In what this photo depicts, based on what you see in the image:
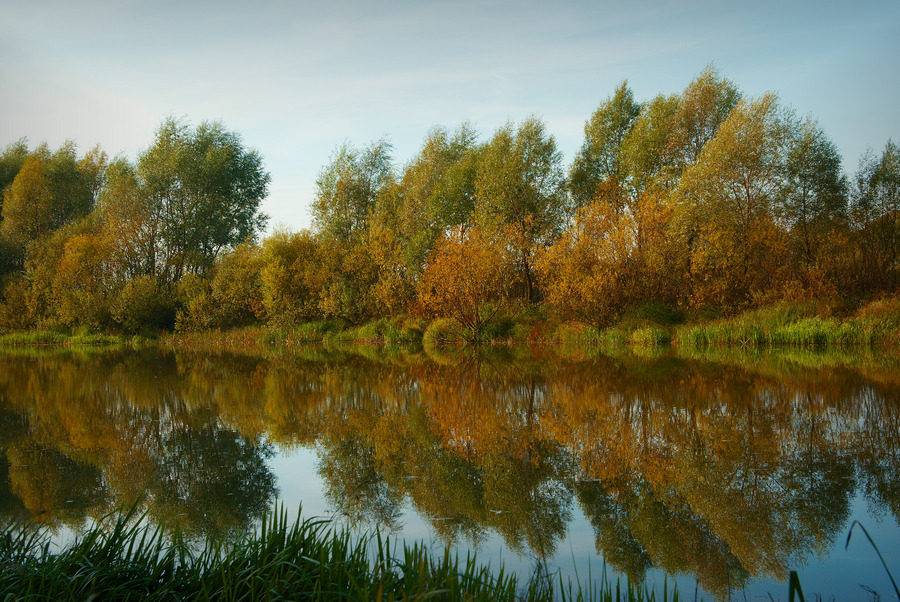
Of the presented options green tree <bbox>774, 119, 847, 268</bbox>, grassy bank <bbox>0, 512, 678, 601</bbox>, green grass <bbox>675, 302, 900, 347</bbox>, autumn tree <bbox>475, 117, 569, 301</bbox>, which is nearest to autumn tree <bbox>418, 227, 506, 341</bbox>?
autumn tree <bbox>475, 117, 569, 301</bbox>

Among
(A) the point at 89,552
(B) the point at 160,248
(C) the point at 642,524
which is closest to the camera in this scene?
(A) the point at 89,552

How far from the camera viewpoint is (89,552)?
12.1ft

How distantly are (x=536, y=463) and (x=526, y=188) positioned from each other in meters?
26.0

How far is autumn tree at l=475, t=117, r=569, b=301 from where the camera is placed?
31.6 meters

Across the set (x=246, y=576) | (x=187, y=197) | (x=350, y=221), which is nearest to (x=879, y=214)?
(x=350, y=221)

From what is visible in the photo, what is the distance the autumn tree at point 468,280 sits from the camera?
25.7 metres

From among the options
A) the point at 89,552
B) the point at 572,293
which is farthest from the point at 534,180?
the point at 89,552

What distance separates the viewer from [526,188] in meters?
32.0

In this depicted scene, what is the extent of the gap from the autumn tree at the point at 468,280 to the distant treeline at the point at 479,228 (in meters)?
0.10

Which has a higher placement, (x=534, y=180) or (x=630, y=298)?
(x=534, y=180)

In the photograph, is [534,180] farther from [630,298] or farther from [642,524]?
[642,524]

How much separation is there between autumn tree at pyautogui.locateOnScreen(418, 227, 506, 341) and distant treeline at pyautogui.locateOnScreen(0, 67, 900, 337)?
10 cm

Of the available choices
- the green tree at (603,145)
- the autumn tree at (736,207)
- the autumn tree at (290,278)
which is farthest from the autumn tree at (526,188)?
the autumn tree at (290,278)

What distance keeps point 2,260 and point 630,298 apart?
3964 cm
